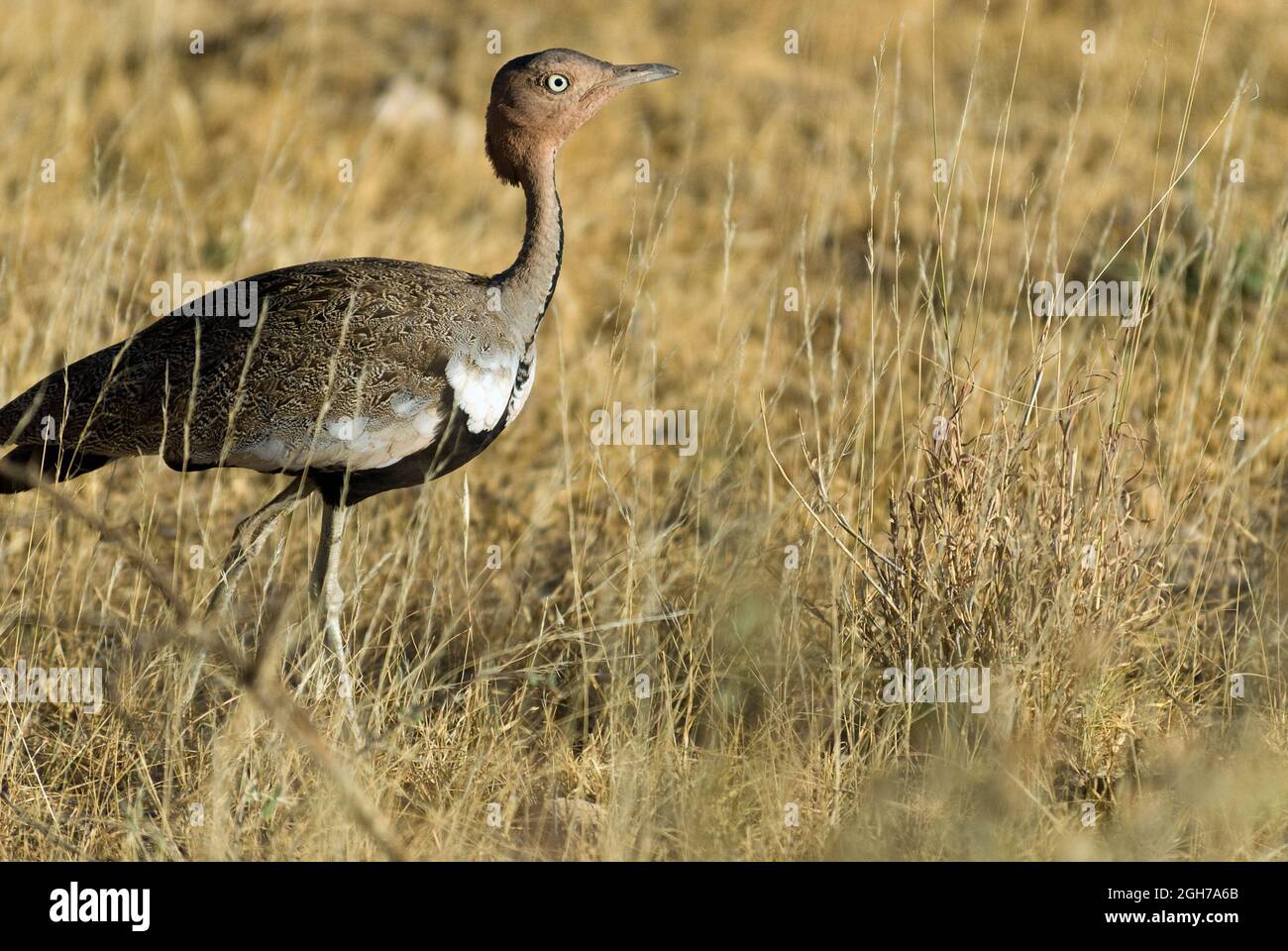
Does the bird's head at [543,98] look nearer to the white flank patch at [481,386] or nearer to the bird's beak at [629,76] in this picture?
the bird's beak at [629,76]

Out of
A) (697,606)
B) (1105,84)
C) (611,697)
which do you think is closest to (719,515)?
(697,606)

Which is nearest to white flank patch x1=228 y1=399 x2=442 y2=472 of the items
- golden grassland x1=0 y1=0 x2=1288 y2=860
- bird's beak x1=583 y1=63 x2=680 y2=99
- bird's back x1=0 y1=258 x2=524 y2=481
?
bird's back x1=0 y1=258 x2=524 y2=481

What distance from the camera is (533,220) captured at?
3.98 m

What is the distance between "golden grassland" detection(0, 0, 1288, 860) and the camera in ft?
11.3

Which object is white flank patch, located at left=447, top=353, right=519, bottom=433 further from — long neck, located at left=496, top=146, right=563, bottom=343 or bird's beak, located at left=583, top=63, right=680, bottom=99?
bird's beak, located at left=583, top=63, right=680, bottom=99

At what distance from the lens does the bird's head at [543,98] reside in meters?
3.94

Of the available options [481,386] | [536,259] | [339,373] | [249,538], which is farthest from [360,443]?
[536,259]

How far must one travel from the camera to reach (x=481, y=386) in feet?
12.3

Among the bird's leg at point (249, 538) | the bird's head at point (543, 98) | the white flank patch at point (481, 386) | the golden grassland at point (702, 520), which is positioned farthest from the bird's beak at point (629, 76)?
the bird's leg at point (249, 538)

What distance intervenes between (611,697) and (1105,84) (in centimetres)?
580

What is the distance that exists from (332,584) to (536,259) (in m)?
1.11

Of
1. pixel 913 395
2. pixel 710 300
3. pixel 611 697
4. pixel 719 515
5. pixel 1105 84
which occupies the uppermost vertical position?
pixel 1105 84

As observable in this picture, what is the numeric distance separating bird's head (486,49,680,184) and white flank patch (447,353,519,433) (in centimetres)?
61

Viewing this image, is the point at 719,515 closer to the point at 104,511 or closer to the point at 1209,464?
the point at 1209,464
